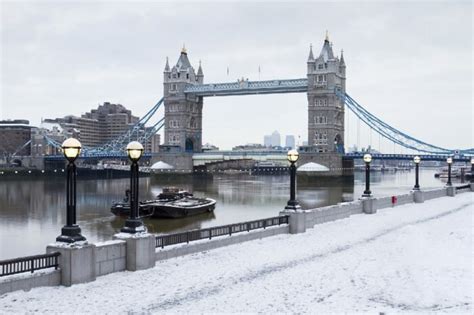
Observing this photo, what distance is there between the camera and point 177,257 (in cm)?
1811

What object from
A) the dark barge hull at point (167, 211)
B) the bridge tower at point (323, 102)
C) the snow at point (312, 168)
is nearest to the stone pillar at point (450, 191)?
the dark barge hull at point (167, 211)

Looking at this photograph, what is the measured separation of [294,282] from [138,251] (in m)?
4.42

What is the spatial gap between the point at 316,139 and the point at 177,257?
10900cm

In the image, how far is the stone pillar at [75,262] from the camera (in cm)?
1430

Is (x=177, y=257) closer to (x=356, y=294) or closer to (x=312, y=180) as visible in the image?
(x=356, y=294)

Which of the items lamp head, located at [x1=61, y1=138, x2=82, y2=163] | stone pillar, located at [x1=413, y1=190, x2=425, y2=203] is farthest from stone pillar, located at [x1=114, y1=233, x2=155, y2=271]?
stone pillar, located at [x1=413, y1=190, x2=425, y2=203]

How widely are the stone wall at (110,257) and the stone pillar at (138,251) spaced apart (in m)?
0.16

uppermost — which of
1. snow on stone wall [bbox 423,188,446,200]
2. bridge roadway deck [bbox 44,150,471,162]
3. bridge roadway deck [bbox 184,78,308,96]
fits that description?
bridge roadway deck [bbox 184,78,308,96]

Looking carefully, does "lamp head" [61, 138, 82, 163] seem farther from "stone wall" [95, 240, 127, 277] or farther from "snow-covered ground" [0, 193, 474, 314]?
"snow-covered ground" [0, 193, 474, 314]

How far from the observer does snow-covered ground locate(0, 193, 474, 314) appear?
12.8 m

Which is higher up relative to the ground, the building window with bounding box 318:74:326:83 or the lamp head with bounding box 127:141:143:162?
the building window with bounding box 318:74:326:83

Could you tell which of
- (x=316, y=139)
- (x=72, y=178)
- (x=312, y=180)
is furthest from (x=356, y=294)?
(x=316, y=139)

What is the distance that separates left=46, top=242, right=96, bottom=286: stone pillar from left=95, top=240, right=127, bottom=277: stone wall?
46 cm

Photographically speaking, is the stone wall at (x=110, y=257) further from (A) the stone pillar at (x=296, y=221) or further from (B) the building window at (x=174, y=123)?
(B) the building window at (x=174, y=123)
